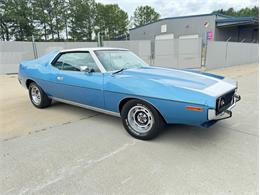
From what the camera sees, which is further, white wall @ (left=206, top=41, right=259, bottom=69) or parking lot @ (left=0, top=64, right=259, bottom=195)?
white wall @ (left=206, top=41, right=259, bottom=69)

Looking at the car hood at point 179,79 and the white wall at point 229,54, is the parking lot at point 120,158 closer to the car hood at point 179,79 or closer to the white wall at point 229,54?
the car hood at point 179,79

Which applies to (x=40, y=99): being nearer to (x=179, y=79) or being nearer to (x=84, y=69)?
(x=84, y=69)

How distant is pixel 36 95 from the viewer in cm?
497

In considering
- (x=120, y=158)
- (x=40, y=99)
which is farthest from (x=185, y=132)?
(x=40, y=99)

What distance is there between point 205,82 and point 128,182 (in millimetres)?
1846

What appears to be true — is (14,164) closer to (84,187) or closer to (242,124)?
(84,187)

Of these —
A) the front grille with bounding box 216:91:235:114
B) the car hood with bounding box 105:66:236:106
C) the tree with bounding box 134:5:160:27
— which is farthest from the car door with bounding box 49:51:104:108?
the tree with bounding box 134:5:160:27

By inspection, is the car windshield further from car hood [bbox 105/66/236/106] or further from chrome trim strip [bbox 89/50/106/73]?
car hood [bbox 105/66/236/106]

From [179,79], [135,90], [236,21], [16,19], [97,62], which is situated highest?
[16,19]

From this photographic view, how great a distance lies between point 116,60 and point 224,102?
2.03 m

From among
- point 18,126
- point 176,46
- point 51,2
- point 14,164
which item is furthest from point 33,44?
point 51,2

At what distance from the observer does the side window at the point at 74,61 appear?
3.73 m

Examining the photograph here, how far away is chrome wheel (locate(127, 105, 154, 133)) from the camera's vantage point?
3.10 m

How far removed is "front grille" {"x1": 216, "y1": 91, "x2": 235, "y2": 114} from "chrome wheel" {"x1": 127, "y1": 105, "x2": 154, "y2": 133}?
3.09 ft
